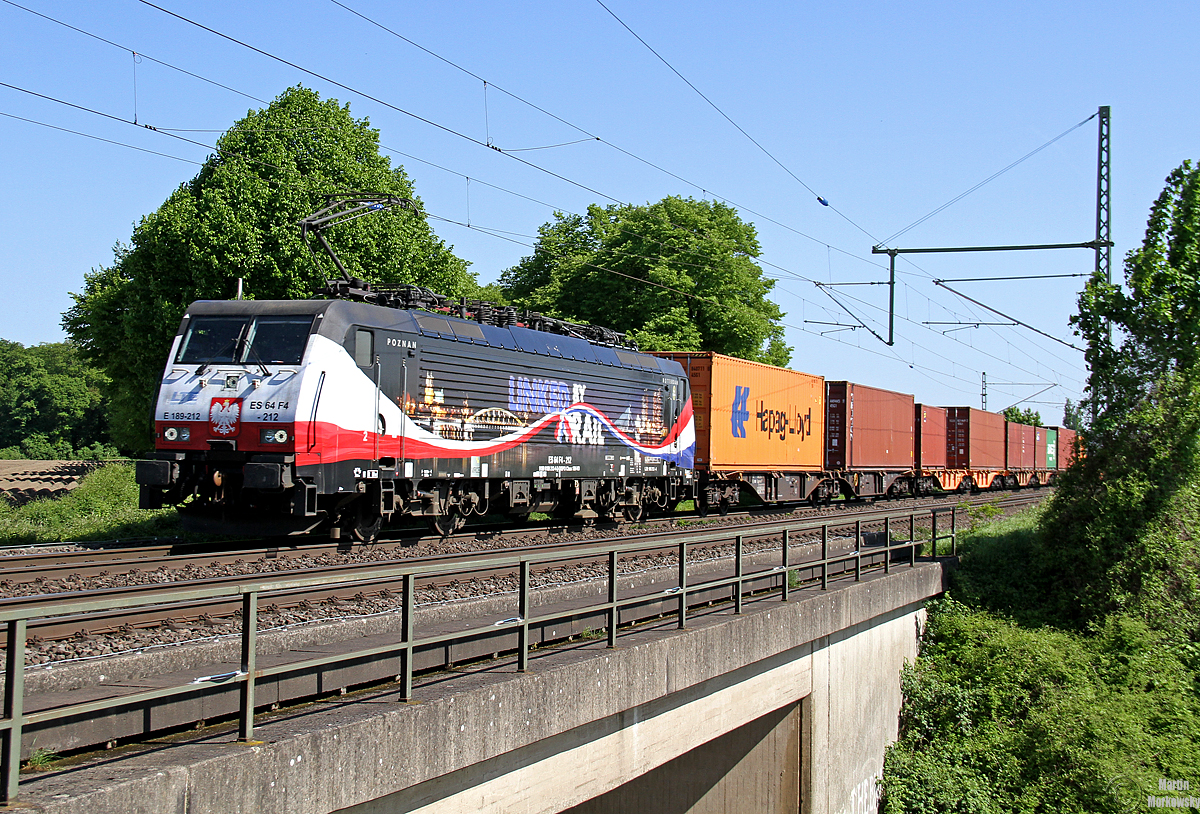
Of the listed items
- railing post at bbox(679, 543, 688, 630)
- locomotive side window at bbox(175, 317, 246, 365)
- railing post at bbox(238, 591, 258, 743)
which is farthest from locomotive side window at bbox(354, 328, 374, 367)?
railing post at bbox(238, 591, 258, 743)

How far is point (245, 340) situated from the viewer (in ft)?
43.7

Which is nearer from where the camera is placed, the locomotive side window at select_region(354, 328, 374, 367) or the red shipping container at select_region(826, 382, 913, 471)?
the locomotive side window at select_region(354, 328, 374, 367)

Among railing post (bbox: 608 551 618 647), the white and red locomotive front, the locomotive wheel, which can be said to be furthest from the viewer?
the locomotive wheel

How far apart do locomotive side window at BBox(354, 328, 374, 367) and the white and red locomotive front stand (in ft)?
0.08

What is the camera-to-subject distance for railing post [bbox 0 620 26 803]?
3830mm

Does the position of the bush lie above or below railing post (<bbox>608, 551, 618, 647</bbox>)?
below

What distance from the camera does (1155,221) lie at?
622 inches

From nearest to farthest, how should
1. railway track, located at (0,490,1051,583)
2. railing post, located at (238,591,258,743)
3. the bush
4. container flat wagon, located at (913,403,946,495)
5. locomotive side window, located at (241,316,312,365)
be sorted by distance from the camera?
railing post, located at (238,591,258,743) → railway track, located at (0,490,1051,583) → the bush → locomotive side window, located at (241,316,312,365) → container flat wagon, located at (913,403,946,495)

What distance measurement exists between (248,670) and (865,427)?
2731cm

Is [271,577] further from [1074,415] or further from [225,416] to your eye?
[1074,415]

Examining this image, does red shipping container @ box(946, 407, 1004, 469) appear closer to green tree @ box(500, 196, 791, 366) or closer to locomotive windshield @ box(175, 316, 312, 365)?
green tree @ box(500, 196, 791, 366)

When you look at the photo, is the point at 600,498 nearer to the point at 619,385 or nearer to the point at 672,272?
the point at 619,385

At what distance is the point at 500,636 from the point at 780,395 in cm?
1974

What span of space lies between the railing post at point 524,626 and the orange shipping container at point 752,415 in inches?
654
